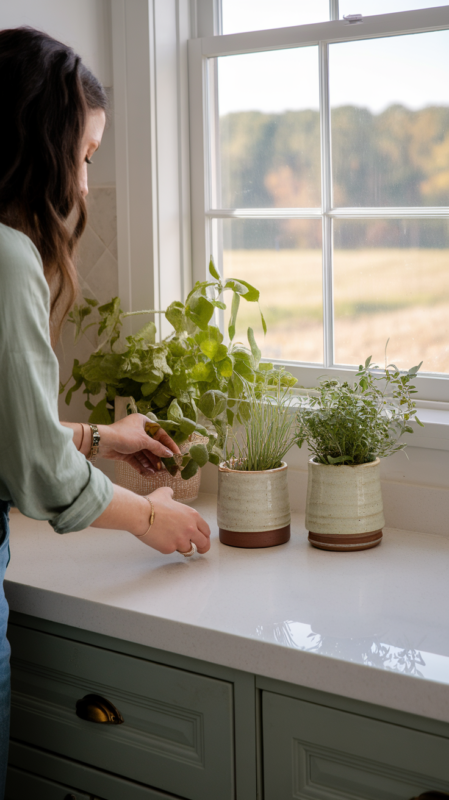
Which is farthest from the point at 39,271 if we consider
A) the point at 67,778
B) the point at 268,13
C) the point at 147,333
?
the point at 268,13

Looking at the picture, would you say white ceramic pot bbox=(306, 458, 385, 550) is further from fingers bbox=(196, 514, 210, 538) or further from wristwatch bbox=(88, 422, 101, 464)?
wristwatch bbox=(88, 422, 101, 464)

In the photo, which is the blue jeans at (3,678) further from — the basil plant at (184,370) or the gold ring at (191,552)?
the basil plant at (184,370)

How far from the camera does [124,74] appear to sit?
159cm

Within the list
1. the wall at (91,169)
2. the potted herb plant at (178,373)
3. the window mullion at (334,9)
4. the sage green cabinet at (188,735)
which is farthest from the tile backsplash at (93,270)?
the sage green cabinet at (188,735)

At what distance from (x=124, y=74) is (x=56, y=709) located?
48.5 inches

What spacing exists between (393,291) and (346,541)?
518 mm

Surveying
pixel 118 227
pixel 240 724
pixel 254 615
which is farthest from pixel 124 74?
pixel 240 724

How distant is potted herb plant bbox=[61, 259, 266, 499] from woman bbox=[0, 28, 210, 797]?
1.27 feet

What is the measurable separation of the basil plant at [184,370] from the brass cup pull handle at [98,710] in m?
0.40

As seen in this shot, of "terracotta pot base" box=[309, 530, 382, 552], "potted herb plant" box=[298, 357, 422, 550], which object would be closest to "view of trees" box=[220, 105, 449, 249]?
"potted herb plant" box=[298, 357, 422, 550]

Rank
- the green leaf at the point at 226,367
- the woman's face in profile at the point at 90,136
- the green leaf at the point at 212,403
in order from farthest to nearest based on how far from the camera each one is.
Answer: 1. the green leaf at the point at 226,367
2. the green leaf at the point at 212,403
3. the woman's face in profile at the point at 90,136

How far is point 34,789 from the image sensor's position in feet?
4.04

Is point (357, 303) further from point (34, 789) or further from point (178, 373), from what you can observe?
point (34, 789)

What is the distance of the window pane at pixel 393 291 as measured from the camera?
1.45 meters
